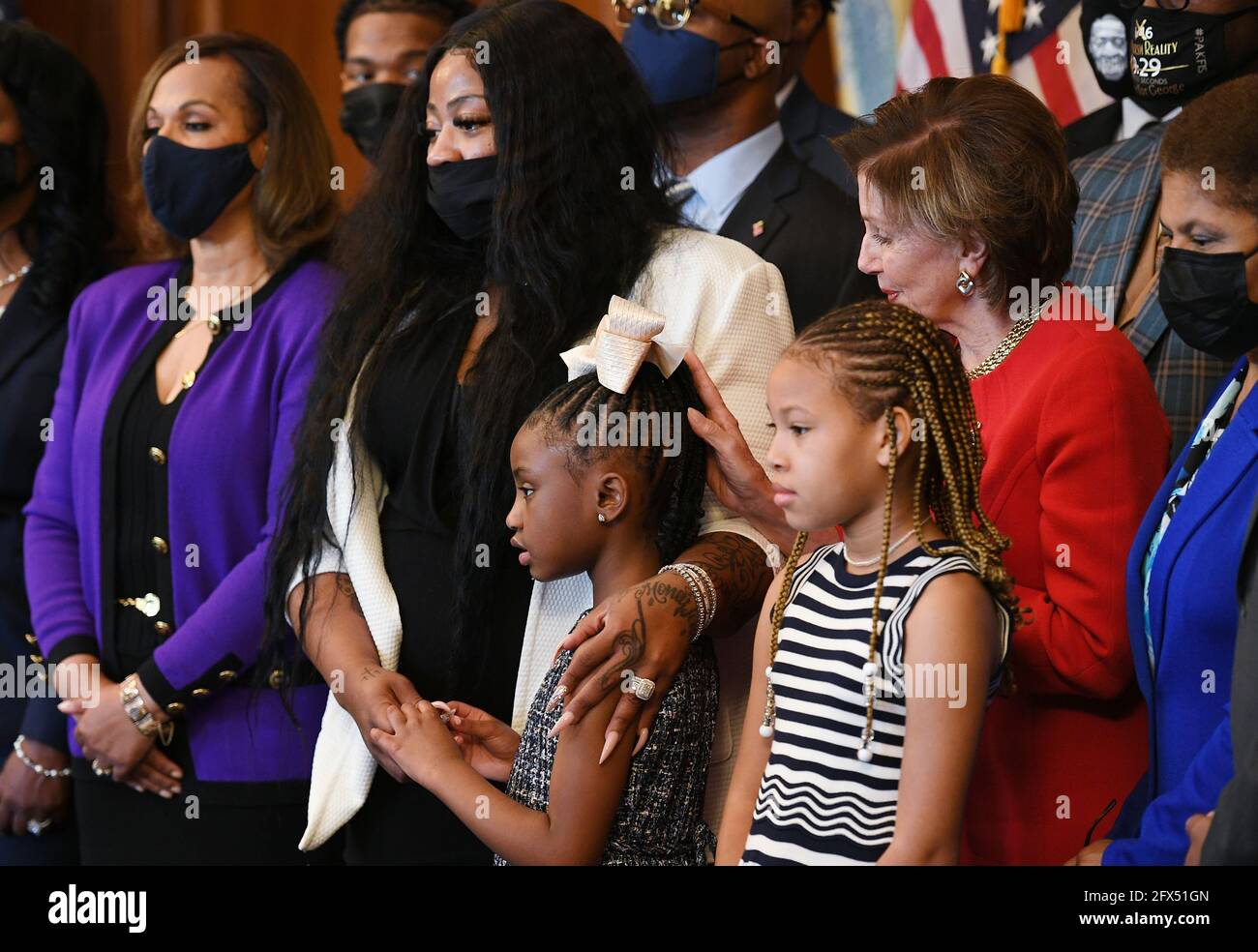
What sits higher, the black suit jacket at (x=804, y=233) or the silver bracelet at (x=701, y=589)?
the black suit jacket at (x=804, y=233)

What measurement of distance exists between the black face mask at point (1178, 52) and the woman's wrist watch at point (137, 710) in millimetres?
2120

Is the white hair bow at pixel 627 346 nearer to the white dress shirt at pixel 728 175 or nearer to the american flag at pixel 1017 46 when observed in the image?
the white dress shirt at pixel 728 175

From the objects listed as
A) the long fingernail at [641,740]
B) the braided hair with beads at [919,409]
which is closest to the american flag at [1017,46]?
the braided hair with beads at [919,409]

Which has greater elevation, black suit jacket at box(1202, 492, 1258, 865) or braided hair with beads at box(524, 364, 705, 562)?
braided hair with beads at box(524, 364, 705, 562)

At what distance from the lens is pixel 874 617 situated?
177 cm

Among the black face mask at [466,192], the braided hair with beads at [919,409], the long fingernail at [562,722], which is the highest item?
Result: the black face mask at [466,192]

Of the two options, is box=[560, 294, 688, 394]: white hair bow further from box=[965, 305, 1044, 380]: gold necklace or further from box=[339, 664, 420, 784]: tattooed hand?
box=[339, 664, 420, 784]: tattooed hand

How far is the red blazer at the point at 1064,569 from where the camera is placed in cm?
200

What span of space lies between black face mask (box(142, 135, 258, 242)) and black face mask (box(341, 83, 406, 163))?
2.66ft

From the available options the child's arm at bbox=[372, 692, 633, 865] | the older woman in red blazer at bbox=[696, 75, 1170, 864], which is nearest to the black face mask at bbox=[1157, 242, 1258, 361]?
the older woman in red blazer at bbox=[696, 75, 1170, 864]

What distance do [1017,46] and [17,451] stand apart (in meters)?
2.52

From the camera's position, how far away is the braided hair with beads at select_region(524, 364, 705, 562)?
2164 mm
